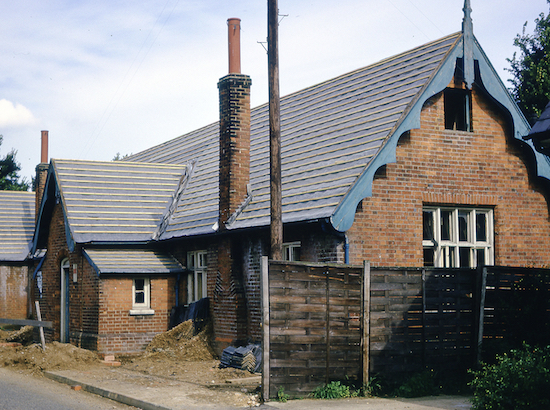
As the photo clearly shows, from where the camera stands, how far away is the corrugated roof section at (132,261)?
1847 cm

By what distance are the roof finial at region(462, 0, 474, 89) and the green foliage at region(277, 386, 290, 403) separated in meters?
7.77

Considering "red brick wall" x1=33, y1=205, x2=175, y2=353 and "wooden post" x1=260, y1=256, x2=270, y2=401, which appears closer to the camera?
"wooden post" x1=260, y1=256, x2=270, y2=401

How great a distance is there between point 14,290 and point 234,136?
59.5ft

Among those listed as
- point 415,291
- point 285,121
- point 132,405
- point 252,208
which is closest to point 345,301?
point 415,291

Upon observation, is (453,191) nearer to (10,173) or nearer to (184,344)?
(184,344)

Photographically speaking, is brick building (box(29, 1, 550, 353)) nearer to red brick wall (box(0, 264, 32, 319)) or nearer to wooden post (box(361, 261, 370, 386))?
wooden post (box(361, 261, 370, 386))

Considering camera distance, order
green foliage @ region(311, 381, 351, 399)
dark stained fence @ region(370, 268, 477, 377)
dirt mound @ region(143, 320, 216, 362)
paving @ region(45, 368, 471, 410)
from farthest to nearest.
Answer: dirt mound @ region(143, 320, 216, 362) → dark stained fence @ region(370, 268, 477, 377) → green foliage @ region(311, 381, 351, 399) → paving @ region(45, 368, 471, 410)

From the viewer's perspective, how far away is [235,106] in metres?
17.6

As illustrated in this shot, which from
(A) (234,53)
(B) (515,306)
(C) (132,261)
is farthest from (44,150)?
(B) (515,306)

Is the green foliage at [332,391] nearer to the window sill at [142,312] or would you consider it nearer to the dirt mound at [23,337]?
the window sill at [142,312]

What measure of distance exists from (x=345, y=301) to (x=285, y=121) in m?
8.95

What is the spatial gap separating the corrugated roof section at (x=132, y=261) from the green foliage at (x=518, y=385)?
449 inches

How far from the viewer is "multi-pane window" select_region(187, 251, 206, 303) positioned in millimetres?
18641

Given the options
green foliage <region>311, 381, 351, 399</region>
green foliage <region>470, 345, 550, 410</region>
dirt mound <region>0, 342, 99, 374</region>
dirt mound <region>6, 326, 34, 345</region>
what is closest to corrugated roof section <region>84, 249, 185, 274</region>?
dirt mound <region>0, 342, 99, 374</region>
